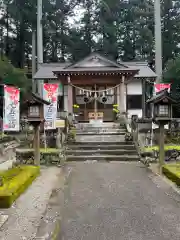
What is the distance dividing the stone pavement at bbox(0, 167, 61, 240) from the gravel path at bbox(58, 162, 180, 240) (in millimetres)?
445

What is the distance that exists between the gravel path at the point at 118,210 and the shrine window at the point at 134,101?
14.8 m

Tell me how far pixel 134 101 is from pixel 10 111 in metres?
11.7

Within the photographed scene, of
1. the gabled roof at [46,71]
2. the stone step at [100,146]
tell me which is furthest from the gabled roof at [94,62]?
the stone step at [100,146]

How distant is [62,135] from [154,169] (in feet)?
18.1

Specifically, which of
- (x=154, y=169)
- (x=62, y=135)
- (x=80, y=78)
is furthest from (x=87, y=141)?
(x=80, y=78)

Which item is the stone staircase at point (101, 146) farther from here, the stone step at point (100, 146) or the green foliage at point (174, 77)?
the green foliage at point (174, 77)

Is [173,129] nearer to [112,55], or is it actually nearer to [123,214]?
[123,214]

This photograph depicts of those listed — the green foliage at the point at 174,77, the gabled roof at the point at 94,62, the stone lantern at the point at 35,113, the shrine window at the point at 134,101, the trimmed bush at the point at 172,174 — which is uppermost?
the gabled roof at the point at 94,62

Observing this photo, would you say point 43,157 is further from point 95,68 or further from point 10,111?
point 95,68

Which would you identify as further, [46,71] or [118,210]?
[46,71]

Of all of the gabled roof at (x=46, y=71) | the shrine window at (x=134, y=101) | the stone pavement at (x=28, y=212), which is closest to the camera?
the stone pavement at (x=28, y=212)

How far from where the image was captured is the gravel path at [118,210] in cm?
411

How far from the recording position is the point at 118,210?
5.21 m

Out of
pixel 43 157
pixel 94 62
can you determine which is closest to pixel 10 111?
pixel 43 157
